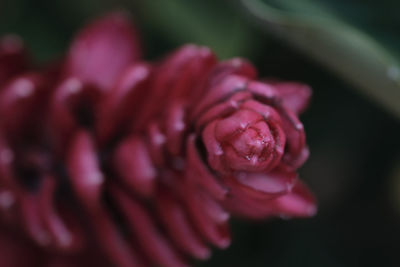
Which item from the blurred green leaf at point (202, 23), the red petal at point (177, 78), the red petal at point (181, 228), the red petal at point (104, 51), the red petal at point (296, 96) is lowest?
the red petal at point (181, 228)

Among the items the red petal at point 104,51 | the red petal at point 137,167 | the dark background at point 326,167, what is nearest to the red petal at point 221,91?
the red petal at point 137,167

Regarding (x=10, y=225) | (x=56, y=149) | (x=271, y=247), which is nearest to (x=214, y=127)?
(x=56, y=149)

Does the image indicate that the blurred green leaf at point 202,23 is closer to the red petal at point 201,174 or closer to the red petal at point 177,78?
the red petal at point 177,78

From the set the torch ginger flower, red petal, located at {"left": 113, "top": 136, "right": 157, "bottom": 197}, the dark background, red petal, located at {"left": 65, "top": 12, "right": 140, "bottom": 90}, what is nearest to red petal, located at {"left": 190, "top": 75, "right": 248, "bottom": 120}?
the torch ginger flower

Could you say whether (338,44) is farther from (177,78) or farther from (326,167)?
(326,167)

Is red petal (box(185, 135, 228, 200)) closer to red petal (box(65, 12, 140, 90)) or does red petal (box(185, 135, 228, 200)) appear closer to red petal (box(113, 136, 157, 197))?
red petal (box(113, 136, 157, 197))

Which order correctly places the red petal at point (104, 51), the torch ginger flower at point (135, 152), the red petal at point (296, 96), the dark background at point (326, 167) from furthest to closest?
1. the dark background at point (326, 167)
2. the red petal at point (104, 51)
3. the red petal at point (296, 96)
4. the torch ginger flower at point (135, 152)
